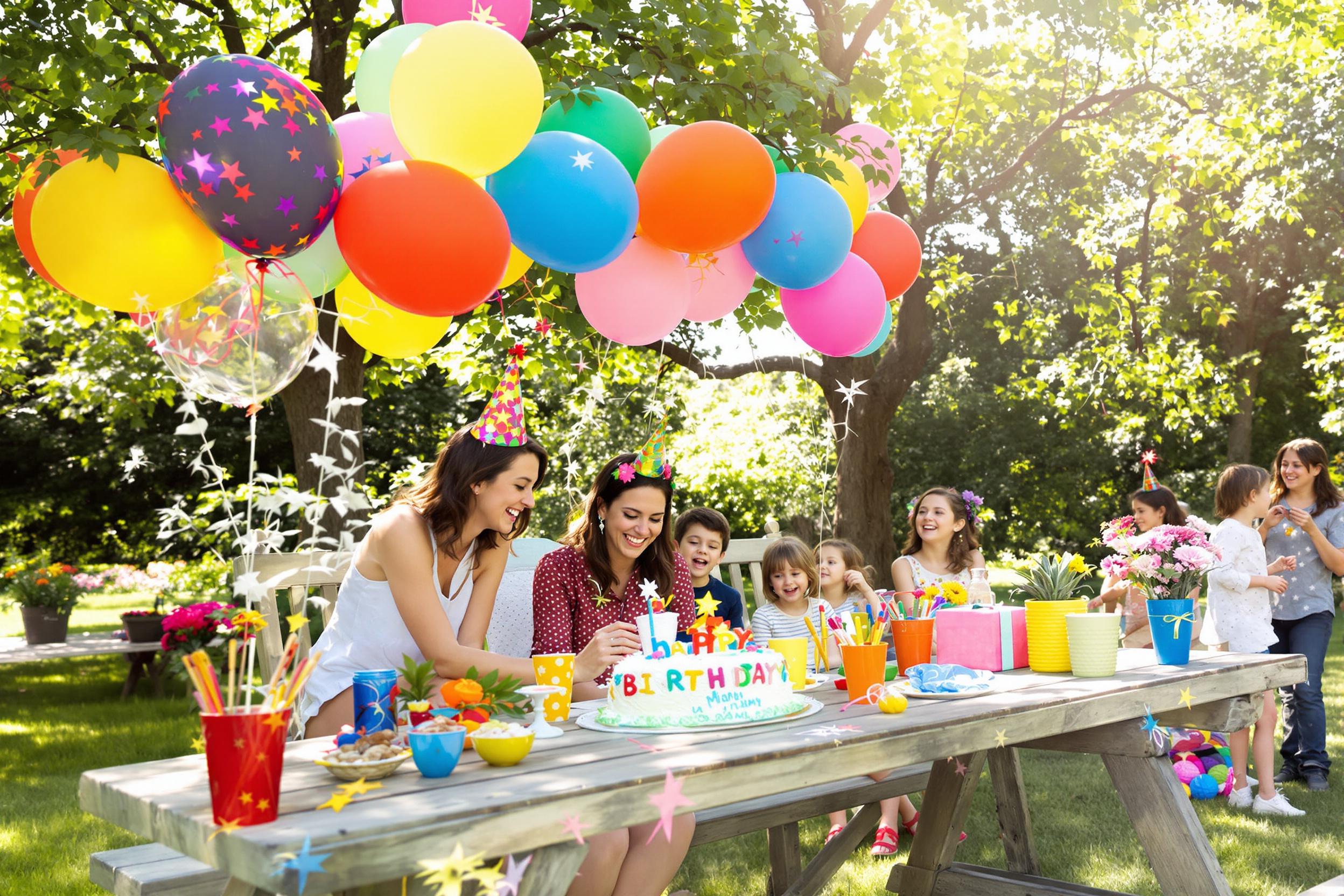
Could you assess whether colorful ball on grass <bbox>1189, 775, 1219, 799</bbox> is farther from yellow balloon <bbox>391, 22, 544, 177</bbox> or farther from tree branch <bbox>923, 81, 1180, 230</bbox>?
tree branch <bbox>923, 81, 1180, 230</bbox>

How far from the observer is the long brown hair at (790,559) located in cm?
434

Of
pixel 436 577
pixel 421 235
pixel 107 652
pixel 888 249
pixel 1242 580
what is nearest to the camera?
pixel 421 235

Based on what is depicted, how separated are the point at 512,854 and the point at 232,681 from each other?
532 mm

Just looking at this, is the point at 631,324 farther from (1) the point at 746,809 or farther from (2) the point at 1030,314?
(2) the point at 1030,314

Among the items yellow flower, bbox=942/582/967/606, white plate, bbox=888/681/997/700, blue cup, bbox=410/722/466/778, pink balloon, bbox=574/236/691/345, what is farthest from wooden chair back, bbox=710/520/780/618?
blue cup, bbox=410/722/466/778

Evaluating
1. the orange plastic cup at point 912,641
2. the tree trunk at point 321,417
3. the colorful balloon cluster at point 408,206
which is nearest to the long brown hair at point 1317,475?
the colorful balloon cluster at point 408,206

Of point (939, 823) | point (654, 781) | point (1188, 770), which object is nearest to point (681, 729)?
point (654, 781)

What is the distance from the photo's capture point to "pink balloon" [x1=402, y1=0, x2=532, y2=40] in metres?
3.31

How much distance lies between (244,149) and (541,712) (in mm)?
1473

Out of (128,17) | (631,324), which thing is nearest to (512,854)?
(631,324)

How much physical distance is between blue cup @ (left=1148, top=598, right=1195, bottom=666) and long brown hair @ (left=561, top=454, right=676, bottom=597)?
1.51 m

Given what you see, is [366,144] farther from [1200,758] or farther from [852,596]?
[1200,758]

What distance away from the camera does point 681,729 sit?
7.27 feet

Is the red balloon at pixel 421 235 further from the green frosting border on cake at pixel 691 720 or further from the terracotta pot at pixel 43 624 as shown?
the terracotta pot at pixel 43 624
